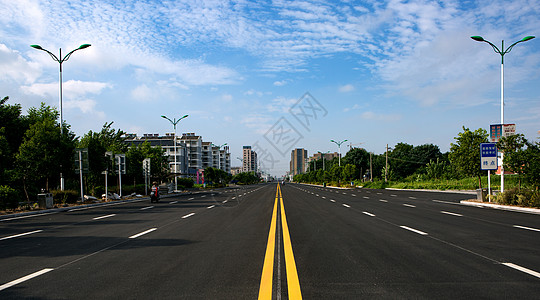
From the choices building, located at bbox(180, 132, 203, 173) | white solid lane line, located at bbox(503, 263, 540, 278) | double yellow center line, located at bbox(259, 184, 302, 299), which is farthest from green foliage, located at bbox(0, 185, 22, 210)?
building, located at bbox(180, 132, 203, 173)

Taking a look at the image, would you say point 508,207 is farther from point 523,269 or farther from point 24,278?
point 24,278

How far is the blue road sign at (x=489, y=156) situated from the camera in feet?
84.2

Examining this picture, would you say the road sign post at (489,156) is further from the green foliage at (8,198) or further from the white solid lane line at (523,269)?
the green foliage at (8,198)

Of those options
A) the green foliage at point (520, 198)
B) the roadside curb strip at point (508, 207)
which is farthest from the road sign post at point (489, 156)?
the green foliage at point (520, 198)

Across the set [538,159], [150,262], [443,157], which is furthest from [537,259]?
[443,157]

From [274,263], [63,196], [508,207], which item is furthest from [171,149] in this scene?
[274,263]

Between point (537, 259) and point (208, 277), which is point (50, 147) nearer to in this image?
point (208, 277)

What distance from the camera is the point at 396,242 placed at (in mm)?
9664

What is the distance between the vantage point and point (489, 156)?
25750mm

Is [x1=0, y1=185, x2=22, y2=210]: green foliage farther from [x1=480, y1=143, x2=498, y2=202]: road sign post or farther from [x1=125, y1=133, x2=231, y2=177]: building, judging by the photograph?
[x1=125, y1=133, x2=231, y2=177]: building

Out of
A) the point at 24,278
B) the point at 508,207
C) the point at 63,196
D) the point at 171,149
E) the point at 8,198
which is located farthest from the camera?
the point at 171,149

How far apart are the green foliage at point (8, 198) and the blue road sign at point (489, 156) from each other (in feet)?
96.3

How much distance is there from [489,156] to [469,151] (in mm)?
3383

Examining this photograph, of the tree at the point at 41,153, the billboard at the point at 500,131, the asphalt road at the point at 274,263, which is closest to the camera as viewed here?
the asphalt road at the point at 274,263
